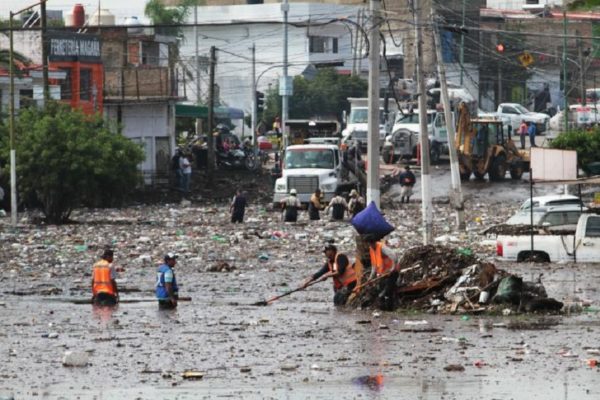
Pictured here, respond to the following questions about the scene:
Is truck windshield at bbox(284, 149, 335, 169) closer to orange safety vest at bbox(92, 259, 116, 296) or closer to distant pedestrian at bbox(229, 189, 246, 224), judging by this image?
distant pedestrian at bbox(229, 189, 246, 224)

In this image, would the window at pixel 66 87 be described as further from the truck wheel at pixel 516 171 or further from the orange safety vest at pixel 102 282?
the orange safety vest at pixel 102 282

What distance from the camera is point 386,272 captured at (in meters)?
23.2

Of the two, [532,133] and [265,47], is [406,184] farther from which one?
[265,47]

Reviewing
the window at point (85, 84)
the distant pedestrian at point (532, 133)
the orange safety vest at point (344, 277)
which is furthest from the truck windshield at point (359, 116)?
the orange safety vest at point (344, 277)

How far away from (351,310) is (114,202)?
26.4m

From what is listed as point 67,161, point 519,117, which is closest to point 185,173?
point 67,161

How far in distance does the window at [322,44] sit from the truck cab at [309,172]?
4360cm

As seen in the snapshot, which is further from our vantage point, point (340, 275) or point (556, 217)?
point (556, 217)

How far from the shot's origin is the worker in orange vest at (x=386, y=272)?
23125mm

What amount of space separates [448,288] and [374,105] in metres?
9.58

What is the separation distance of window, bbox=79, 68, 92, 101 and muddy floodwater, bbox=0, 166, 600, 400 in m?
25.2

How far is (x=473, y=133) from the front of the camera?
184 feet

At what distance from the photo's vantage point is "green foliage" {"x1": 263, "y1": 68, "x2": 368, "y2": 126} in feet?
291

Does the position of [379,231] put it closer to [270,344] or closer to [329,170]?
[270,344]
